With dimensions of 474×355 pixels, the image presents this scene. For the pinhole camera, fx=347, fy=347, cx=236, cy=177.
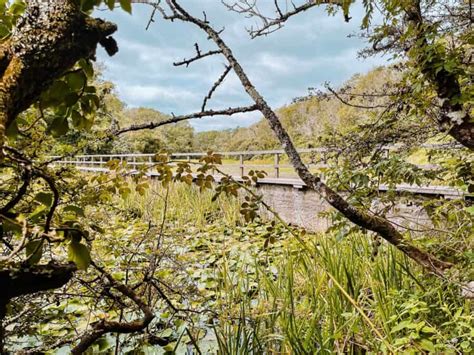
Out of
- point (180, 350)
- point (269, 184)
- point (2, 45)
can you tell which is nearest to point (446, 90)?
point (2, 45)

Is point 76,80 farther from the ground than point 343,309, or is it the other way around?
point 76,80

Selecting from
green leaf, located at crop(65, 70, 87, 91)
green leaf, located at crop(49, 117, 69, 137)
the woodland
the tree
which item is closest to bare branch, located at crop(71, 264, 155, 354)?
the woodland

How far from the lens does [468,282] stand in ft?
4.17

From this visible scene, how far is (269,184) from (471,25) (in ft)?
20.9

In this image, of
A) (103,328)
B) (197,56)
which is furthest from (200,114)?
(103,328)

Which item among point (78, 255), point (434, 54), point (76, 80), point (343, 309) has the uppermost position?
point (434, 54)

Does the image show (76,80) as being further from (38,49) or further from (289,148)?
(289,148)

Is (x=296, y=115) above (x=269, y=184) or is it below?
above

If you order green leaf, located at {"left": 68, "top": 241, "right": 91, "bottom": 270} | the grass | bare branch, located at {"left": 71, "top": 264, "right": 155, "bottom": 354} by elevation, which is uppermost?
green leaf, located at {"left": 68, "top": 241, "right": 91, "bottom": 270}

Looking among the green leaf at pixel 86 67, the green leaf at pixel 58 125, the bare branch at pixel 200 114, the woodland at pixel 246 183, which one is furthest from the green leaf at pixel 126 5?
the bare branch at pixel 200 114

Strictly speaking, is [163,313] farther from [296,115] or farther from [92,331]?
[296,115]

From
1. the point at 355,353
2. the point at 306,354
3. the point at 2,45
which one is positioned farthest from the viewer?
the point at 355,353

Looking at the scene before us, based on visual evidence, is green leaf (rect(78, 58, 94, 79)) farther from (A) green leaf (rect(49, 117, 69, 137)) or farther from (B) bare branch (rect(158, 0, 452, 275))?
(B) bare branch (rect(158, 0, 452, 275))

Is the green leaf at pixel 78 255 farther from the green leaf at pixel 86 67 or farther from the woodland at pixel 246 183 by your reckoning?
the green leaf at pixel 86 67
